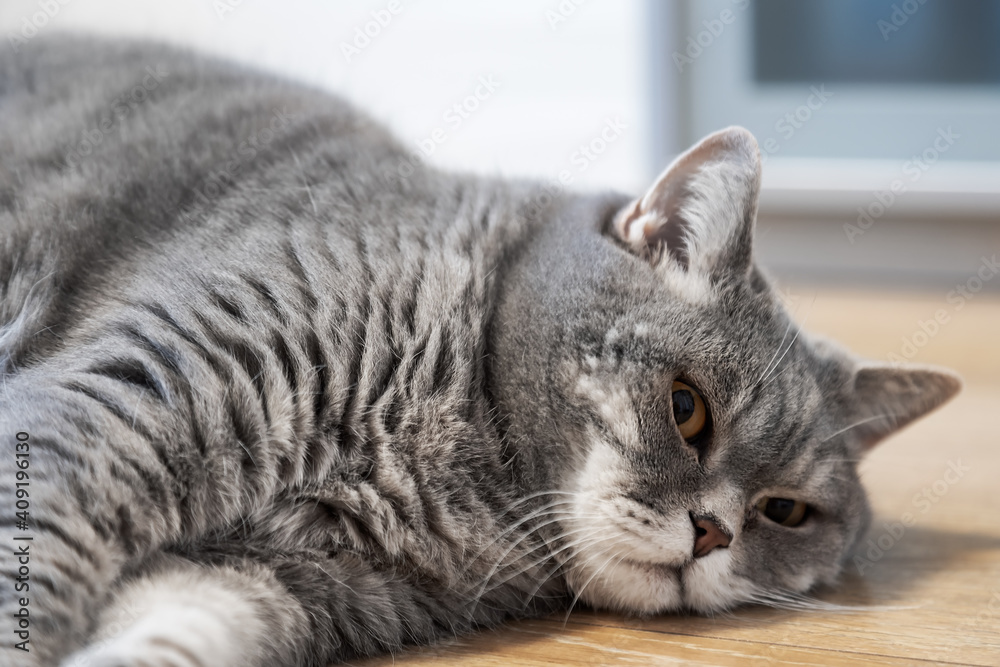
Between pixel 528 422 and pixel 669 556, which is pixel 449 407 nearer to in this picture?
pixel 528 422

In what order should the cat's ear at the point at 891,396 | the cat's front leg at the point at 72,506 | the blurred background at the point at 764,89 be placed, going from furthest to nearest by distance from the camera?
the blurred background at the point at 764,89 → the cat's ear at the point at 891,396 → the cat's front leg at the point at 72,506

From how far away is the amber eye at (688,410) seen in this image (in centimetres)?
132

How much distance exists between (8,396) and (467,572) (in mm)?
647

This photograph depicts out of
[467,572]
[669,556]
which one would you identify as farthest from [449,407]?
[669,556]

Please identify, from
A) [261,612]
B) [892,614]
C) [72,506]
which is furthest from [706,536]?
[72,506]

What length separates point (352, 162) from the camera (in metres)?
1.59

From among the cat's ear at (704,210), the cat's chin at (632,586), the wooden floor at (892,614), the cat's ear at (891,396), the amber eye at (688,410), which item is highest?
the cat's ear at (704,210)

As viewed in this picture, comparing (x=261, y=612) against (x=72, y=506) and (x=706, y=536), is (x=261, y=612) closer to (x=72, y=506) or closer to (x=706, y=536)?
(x=72, y=506)

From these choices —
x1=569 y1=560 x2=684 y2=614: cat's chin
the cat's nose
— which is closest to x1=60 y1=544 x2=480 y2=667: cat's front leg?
x1=569 y1=560 x2=684 y2=614: cat's chin

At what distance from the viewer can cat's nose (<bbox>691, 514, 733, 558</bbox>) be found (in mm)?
1281

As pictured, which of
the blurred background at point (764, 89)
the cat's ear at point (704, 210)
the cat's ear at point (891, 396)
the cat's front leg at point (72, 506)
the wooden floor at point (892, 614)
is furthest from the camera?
the blurred background at point (764, 89)

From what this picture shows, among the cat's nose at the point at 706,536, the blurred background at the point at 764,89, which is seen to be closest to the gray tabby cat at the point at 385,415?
the cat's nose at the point at 706,536

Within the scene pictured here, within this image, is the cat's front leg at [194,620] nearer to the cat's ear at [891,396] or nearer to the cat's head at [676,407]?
the cat's head at [676,407]

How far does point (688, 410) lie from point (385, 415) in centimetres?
41
